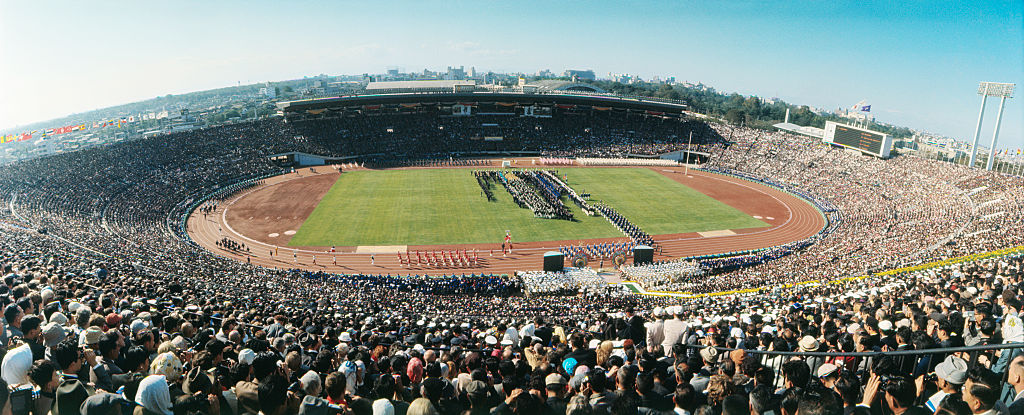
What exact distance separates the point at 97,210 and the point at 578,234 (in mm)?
40154

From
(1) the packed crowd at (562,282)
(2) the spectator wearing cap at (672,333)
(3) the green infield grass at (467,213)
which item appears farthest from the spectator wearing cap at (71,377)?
(3) the green infield grass at (467,213)

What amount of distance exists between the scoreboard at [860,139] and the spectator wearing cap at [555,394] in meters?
72.2

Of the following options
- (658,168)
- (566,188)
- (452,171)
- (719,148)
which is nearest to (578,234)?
(566,188)

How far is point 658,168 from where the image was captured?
236ft

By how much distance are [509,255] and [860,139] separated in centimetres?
5709

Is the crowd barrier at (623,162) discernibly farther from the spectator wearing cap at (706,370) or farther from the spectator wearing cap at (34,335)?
the spectator wearing cap at (34,335)

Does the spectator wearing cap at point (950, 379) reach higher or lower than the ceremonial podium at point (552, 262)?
higher

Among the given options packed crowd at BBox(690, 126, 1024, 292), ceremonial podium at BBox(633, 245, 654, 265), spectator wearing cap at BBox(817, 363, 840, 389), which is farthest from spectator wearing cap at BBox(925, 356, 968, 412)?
ceremonial podium at BBox(633, 245, 654, 265)

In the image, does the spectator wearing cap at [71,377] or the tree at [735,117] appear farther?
the tree at [735,117]

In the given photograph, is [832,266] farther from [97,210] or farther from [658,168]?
[97,210]

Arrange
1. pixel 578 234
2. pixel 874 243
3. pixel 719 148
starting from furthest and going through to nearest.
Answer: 1. pixel 719 148
2. pixel 578 234
3. pixel 874 243

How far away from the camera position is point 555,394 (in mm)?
6770

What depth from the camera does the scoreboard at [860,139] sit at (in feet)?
203

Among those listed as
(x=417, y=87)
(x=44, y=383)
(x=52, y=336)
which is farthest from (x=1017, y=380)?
(x=417, y=87)
